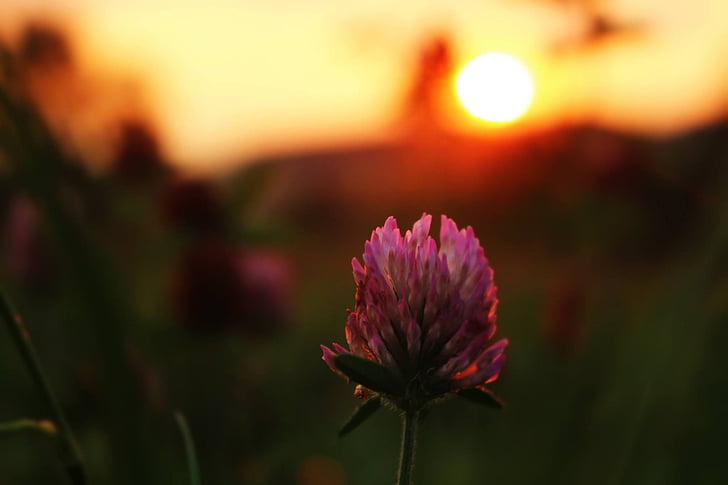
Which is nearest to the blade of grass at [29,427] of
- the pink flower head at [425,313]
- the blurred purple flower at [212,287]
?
the pink flower head at [425,313]

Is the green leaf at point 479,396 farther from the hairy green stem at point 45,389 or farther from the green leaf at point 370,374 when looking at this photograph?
the hairy green stem at point 45,389

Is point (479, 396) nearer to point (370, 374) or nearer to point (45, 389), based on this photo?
point (370, 374)

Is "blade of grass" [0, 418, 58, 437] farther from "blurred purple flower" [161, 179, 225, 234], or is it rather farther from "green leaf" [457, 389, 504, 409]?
"blurred purple flower" [161, 179, 225, 234]

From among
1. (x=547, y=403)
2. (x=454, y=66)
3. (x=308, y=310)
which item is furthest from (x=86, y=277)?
(x=308, y=310)

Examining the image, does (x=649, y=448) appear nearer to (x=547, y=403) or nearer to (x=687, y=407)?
(x=687, y=407)

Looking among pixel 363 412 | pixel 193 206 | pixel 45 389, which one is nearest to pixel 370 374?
pixel 363 412

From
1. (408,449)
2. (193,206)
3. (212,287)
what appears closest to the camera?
(408,449)
